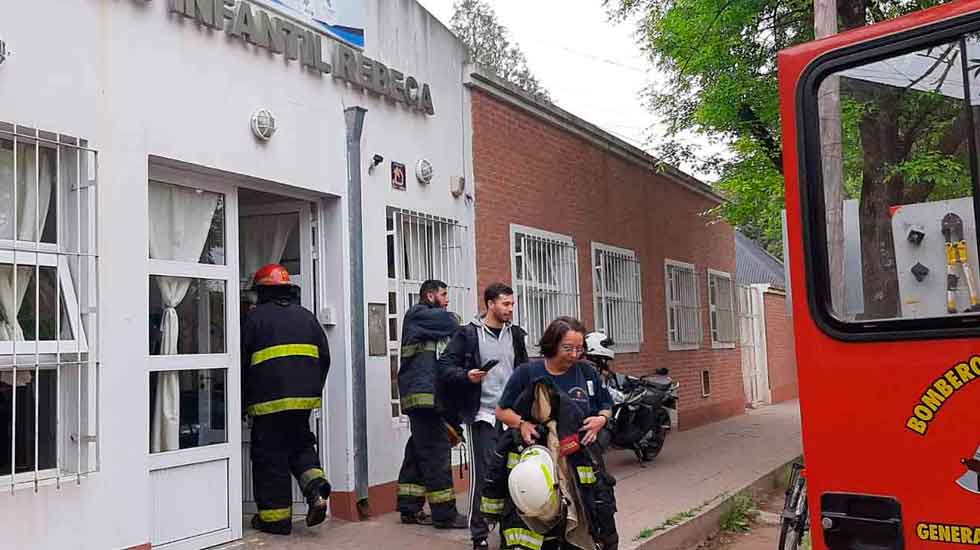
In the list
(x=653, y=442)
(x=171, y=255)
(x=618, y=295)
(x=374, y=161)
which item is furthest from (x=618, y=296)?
(x=171, y=255)

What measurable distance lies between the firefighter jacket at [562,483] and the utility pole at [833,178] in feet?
7.26

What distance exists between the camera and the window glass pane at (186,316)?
6.09m

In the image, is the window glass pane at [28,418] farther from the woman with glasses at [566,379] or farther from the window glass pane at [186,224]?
the woman with glasses at [566,379]

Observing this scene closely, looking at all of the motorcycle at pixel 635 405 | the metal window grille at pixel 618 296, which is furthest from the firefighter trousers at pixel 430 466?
the metal window grille at pixel 618 296

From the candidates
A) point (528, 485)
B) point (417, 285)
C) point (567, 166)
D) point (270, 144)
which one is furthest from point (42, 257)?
point (567, 166)

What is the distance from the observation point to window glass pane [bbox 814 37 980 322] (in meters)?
2.93

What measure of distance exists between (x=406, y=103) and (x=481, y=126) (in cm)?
138

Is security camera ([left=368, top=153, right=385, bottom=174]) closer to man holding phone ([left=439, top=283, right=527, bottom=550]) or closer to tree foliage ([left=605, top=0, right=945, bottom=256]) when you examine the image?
man holding phone ([left=439, top=283, right=527, bottom=550])

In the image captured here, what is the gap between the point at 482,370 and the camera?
249 inches

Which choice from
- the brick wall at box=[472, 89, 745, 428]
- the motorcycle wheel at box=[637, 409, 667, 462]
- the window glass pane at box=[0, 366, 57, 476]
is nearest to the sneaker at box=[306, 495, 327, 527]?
the window glass pane at box=[0, 366, 57, 476]

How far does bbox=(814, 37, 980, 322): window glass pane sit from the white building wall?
403 centimetres

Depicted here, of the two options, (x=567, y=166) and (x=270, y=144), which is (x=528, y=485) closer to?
(x=270, y=144)

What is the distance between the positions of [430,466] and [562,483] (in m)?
2.19

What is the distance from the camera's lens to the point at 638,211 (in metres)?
13.7
